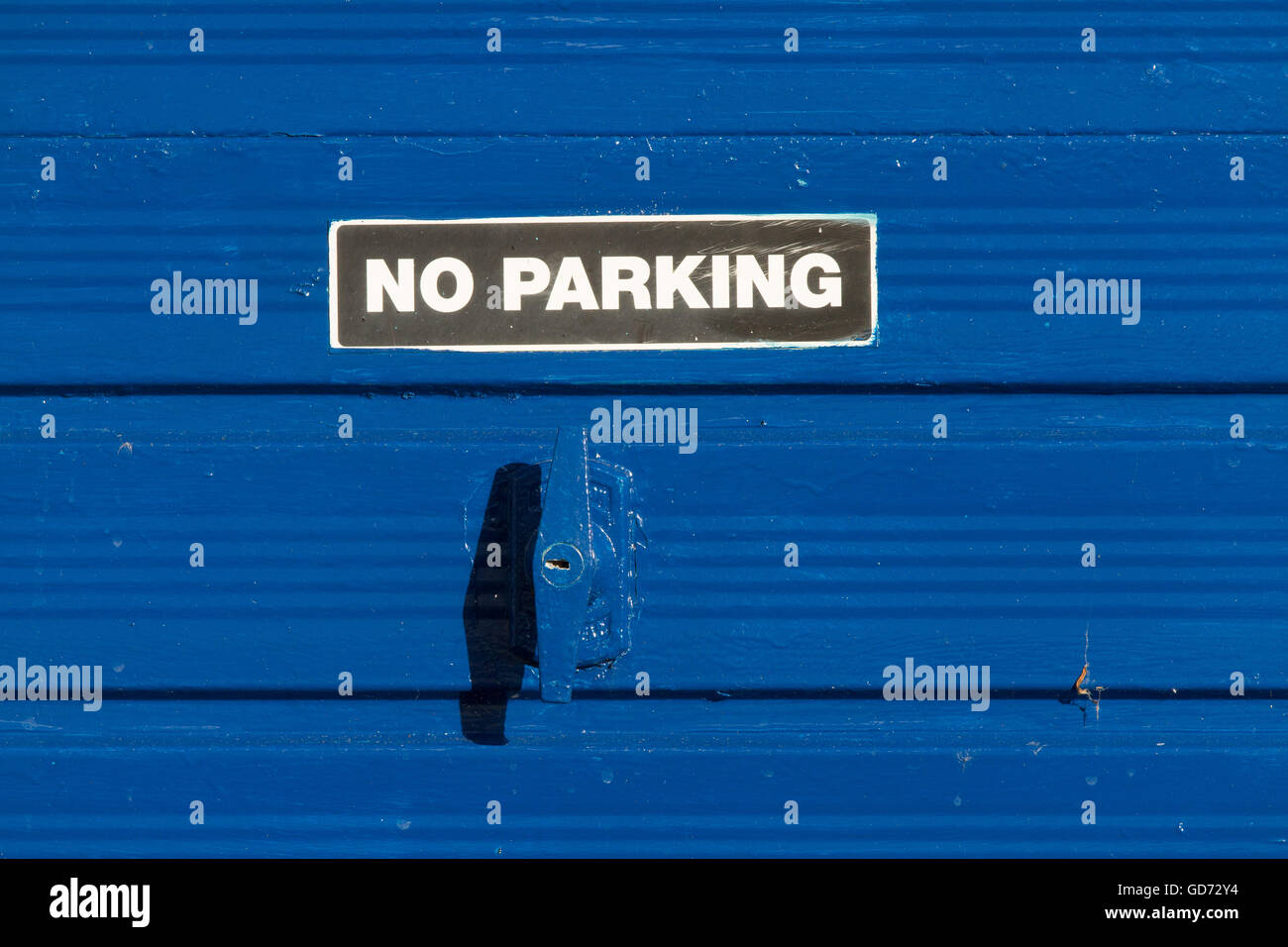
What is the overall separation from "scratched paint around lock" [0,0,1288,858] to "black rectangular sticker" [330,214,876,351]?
0.04 meters

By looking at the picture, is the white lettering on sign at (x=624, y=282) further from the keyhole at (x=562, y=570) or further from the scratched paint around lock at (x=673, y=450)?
the keyhole at (x=562, y=570)

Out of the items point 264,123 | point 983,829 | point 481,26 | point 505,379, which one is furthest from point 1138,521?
point 264,123

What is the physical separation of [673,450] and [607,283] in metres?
0.30

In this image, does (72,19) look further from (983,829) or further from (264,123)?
(983,829)

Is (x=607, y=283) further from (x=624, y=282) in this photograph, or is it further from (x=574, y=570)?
(x=574, y=570)

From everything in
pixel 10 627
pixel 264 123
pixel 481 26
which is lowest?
pixel 10 627

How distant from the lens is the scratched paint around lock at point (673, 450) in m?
1.44

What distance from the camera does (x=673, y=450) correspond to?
57.0 inches

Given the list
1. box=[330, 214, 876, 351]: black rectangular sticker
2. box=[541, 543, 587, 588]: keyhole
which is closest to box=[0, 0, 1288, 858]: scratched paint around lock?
box=[330, 214, 876, 351]: black rectangular sticker

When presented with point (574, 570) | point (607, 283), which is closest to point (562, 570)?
point (574, 570)

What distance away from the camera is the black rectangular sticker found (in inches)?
56.6

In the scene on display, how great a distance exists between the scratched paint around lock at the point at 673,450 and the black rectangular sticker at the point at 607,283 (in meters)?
0.04

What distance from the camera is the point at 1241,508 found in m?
1.43
